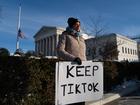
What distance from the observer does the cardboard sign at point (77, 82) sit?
3.61m

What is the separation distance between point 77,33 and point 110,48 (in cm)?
5826

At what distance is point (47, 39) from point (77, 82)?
111m

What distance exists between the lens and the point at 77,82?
3.86 meters

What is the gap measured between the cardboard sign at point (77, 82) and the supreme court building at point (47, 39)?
99.6 meters

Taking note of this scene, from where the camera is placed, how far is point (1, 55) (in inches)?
358

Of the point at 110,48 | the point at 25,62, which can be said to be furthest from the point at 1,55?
the point at 110,48

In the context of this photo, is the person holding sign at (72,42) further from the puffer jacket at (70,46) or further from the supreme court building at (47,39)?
the supreme court building at (47,39)

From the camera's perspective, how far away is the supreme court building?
350 feet

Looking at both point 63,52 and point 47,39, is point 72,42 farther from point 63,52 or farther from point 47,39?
point 47,39

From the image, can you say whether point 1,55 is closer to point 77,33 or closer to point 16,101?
point 16,101

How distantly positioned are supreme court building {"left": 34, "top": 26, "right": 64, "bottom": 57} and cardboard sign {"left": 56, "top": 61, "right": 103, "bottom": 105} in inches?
3923

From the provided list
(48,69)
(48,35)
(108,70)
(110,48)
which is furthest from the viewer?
(48,35)

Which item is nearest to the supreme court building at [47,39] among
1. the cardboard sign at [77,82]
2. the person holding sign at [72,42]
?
the person holding sign at [72,42]

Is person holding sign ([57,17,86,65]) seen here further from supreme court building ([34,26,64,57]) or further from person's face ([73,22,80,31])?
supreme court building ([34,26,64,57])
